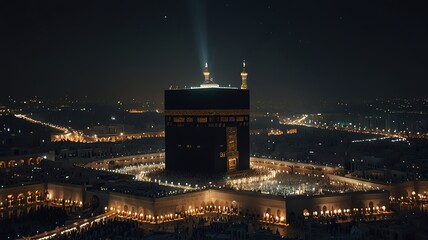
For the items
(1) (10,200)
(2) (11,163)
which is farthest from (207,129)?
(2) (11,163)

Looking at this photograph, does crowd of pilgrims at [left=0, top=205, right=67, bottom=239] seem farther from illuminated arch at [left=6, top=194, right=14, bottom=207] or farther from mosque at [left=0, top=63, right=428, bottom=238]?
illuminated arch at [left=6, top=194, right=14, bottom=207]

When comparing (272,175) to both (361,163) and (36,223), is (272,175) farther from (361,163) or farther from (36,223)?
(36,223)

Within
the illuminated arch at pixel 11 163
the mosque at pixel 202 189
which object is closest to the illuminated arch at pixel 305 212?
the mosque at pixel 202 189

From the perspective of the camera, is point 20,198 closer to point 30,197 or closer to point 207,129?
point 30,197

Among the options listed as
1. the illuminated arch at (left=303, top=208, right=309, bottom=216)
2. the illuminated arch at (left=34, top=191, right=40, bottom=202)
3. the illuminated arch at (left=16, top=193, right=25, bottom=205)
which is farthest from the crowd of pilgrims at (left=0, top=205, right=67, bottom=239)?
the illuminated arch at (left=303, top=208, right=309, bottom=216)

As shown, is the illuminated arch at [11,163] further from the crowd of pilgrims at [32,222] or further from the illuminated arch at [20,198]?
the crowd of pilgrims at [32,222]

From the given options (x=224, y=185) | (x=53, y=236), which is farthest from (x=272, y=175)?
(x=53, y=236)

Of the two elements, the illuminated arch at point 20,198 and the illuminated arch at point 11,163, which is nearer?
the illuminated arch at point 20,198

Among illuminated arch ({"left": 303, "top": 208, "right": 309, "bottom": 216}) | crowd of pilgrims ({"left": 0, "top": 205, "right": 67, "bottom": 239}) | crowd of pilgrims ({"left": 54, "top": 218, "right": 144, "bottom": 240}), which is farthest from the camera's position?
illuminated arch ({"left": 303, "top": 208, "right": 309, "bottom": 216})
